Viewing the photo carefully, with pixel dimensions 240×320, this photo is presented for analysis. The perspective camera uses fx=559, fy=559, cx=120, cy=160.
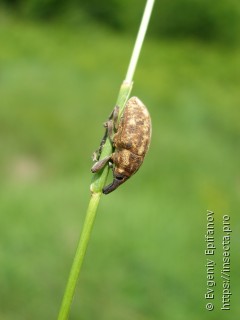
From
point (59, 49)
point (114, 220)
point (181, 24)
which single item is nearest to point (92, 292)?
point (114, 220)

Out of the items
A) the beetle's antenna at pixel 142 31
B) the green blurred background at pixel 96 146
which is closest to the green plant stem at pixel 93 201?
the beetle's antenna at pixel 142 31

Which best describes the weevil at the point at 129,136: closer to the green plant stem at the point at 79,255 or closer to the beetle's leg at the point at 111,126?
the beetle's leg at the point at 111,126

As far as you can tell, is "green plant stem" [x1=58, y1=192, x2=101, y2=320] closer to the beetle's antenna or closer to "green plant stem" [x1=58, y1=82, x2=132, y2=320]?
"green plant stem" [x1=58, y1=82, x2=132, y2=320]

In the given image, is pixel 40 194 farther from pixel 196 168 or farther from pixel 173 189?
pixel 196 168

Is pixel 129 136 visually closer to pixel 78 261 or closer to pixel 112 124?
pixel 112 124

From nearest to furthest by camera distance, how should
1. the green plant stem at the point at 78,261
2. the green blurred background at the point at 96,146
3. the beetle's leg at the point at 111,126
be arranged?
the green plant stem at the point at 78,261 → the beetle's leg at the point at 111,126 → the green blurred background at the point at 96,146

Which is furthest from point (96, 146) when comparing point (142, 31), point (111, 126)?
point (142, 31)
